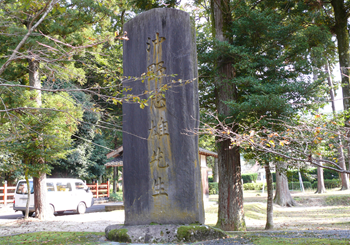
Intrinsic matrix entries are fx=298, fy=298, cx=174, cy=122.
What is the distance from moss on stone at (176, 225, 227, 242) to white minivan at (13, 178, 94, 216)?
9591mm

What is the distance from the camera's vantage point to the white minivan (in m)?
12.9

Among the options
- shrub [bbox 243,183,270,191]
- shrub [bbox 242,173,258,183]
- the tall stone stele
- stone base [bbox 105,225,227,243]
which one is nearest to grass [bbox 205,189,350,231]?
the tall stone stele

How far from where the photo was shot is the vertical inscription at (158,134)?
5.44 meters

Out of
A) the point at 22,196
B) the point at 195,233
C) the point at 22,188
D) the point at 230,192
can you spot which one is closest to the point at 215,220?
the point at 230,192

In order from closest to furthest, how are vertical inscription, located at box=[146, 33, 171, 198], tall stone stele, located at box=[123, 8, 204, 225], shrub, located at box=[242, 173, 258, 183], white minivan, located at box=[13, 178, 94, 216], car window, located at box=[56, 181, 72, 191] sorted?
tall stone stele, located at box=[123, 8, 204, 225] → vertical inscription, located at box=[146, 33, 171, 198] → white minivan, located at box=[13, 178, 94, 216] → car window, located at box=[56, 181, 72, 191] → shrub, located at box=[242, 173, 258, 183]

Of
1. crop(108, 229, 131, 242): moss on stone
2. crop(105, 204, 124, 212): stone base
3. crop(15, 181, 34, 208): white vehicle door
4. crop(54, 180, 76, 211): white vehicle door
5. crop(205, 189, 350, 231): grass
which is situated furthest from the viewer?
crop(105, 204, 124, 212): stone base

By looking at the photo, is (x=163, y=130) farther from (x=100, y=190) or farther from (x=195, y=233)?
(x=100, y=190)

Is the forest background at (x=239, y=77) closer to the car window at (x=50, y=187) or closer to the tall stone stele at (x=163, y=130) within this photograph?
the tall stone stele at (x=163, y=130)

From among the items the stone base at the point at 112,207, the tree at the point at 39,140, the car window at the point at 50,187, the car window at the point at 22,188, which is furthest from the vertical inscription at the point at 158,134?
the stone base at the point at 112,207

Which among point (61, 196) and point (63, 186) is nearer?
point (61, 196)

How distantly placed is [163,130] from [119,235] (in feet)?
6.55

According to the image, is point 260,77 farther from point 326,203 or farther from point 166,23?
point 326,203

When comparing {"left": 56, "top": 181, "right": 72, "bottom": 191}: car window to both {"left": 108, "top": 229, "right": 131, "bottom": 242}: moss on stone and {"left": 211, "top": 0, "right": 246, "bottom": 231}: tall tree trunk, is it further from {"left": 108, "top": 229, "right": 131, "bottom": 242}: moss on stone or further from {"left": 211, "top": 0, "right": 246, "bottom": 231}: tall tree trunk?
{"left": 108, "top": 229, "right": 131, "bottom": 242}: moss on stone

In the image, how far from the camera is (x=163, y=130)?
5582 millimetres
